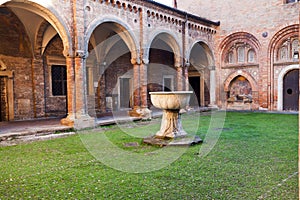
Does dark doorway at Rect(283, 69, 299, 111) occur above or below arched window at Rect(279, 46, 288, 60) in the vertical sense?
below

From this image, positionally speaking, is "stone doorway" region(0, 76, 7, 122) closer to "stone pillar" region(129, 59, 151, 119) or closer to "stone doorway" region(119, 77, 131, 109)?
"stone pillar" region(129, 59, 151, 119)

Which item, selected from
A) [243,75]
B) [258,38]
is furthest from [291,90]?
[258,38]

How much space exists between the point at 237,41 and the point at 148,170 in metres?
14.1

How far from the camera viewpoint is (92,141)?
23.5 feet

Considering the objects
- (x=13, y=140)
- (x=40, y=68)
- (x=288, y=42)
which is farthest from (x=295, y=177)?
(x=288, y=42)

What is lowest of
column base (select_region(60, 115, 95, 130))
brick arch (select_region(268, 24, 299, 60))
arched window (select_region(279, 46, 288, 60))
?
column base (select_region(60, 115, 95, 130))

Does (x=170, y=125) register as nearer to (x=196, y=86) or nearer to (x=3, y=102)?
(x=3, y=102)

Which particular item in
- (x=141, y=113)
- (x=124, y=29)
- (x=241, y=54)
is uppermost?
(x=124, y=29)

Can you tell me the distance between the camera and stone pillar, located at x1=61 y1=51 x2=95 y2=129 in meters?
8.93

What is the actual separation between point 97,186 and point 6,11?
973 cm

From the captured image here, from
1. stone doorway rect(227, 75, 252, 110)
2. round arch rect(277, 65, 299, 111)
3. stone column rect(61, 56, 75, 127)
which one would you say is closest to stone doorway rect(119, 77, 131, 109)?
stone column rect(61, 56, 75, 127)

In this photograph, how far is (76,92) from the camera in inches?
355

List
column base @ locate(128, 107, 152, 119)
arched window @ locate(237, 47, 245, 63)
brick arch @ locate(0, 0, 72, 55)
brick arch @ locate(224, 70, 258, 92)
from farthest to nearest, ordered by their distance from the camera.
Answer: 1. arched window @ locate(237, 47, 245, 63)
2. brick arch @ locate(224, 70, 258, 92)
3. column base @ locate(128, 107, 152, 119)
4. brick arch @ locate(0, 0, 72, 55)

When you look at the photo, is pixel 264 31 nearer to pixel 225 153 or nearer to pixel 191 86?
pixel 191 86
